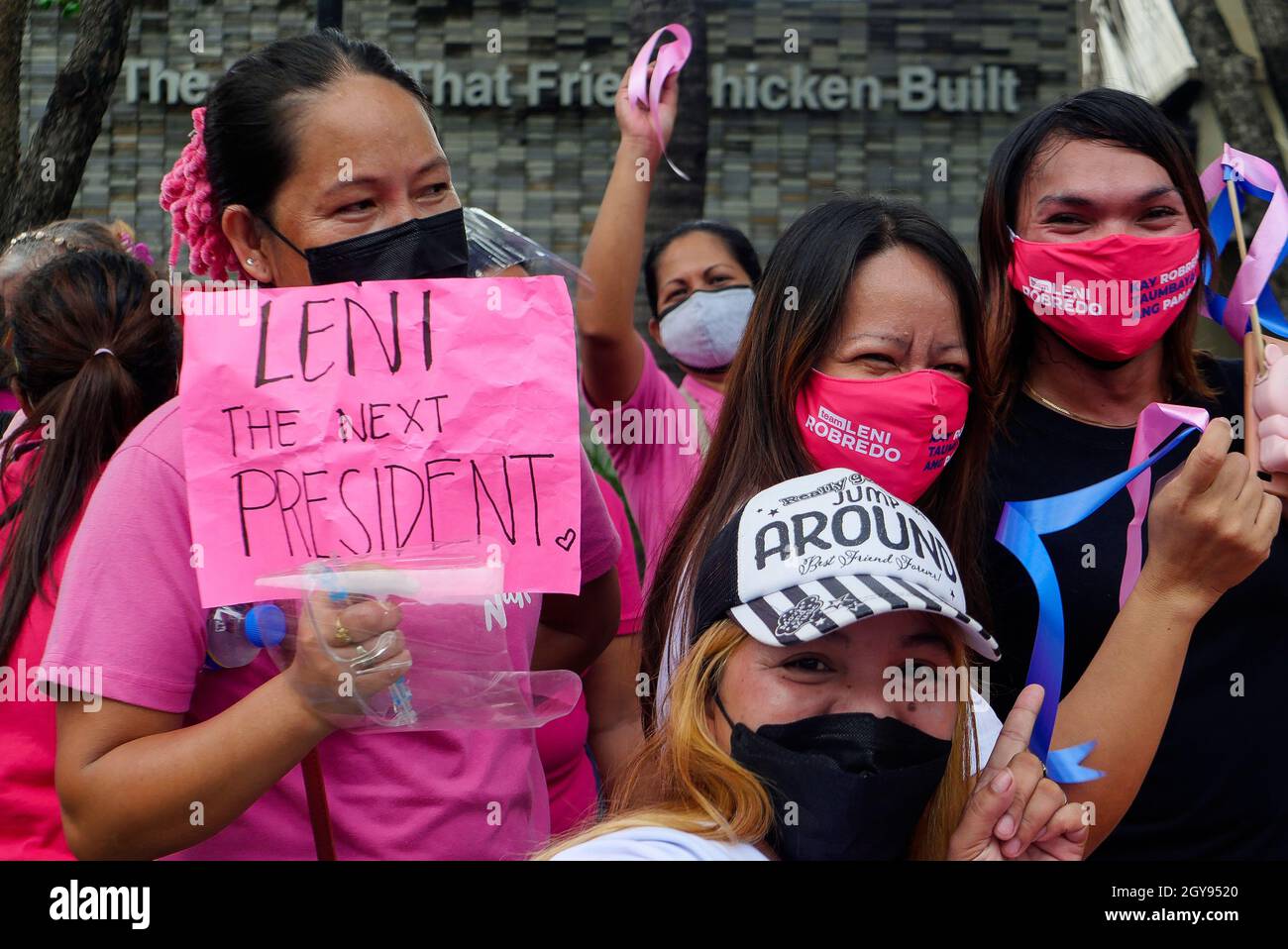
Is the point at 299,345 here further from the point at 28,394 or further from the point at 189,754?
the point at 28,394

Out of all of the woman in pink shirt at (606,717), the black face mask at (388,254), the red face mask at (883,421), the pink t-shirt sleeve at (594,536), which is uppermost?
the black face mask at (388,254)

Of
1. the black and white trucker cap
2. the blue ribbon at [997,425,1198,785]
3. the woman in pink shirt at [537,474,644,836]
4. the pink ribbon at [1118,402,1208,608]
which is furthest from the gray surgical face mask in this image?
the black and white trucker cap

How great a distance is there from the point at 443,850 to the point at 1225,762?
Result: 1.31 meters

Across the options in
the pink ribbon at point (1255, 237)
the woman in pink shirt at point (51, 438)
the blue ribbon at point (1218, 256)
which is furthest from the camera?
the blue ribbon at point (1218, 256)

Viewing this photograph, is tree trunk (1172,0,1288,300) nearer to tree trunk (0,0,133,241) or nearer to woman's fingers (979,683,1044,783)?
woman's fingers (979,683,1044,783)

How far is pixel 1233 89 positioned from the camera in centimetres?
499

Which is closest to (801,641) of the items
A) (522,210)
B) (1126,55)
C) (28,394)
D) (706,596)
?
(706,596)

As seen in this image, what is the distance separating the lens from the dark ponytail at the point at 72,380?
2.36m

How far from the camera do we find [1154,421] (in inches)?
88.6

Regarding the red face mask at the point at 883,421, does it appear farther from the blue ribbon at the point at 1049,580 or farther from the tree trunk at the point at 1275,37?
the tree trunk at the point at 1275,37

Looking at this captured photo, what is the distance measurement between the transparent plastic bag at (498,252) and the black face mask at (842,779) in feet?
3.03

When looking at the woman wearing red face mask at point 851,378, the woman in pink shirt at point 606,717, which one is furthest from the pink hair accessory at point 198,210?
the woman in pink shirt at point 606,717

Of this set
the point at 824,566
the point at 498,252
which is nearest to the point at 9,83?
the point at 498,252
